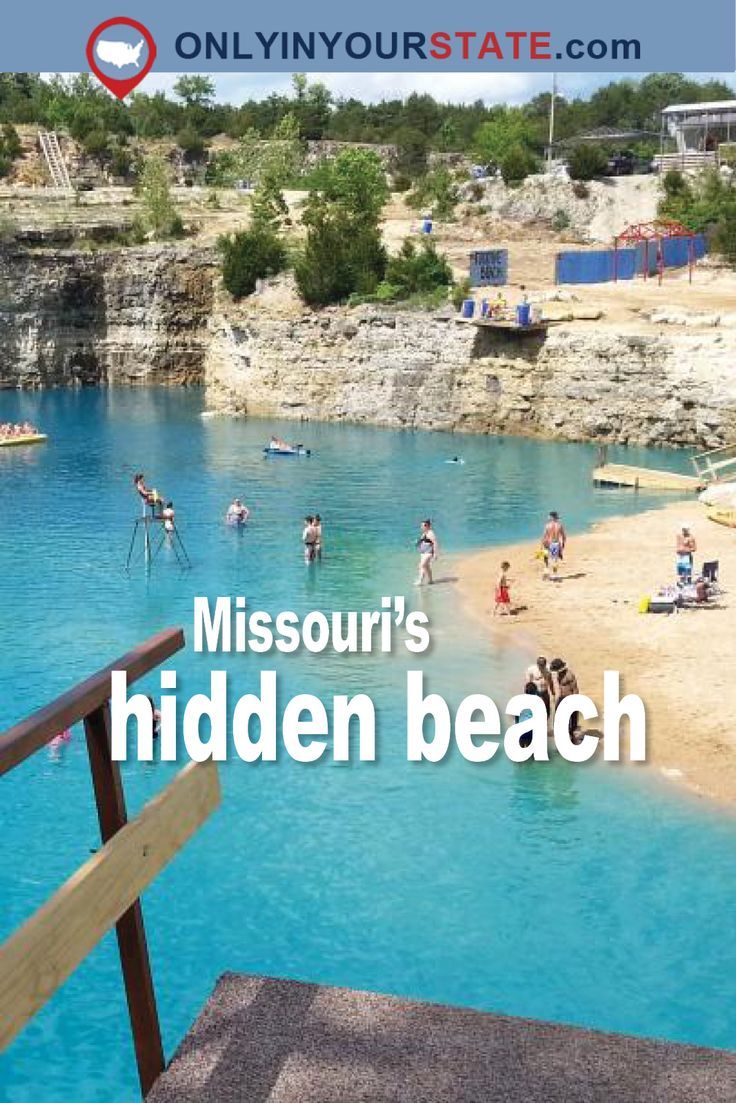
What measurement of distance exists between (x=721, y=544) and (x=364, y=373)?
28079 millimetres

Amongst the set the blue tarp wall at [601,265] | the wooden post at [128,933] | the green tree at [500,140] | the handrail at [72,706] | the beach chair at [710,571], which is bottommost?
the beach chair at [710,571]

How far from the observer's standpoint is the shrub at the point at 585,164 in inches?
3066

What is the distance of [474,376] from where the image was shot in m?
54.2

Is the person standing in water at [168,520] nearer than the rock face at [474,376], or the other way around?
the person standing in water at [168,520]

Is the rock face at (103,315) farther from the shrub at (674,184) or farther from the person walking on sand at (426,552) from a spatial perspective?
the person walking on sand at (426,552)

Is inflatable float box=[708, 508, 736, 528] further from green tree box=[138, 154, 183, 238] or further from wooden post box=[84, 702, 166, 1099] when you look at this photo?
green tree box=[138, 154, 183, 238]

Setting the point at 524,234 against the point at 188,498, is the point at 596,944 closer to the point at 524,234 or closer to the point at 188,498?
the point at 188,498

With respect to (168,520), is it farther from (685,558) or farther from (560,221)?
(560,221)

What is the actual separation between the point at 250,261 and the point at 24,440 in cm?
1868

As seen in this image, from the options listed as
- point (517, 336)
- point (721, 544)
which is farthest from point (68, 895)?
point (517, 336)

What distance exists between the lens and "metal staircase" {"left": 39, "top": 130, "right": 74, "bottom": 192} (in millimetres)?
94062

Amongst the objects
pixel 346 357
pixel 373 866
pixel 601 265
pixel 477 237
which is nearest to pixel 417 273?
pixel 346 357

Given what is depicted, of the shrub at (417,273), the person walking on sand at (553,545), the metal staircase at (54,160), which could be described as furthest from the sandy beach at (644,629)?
the metal staircase at (54,160)

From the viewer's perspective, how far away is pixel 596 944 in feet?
46.9
